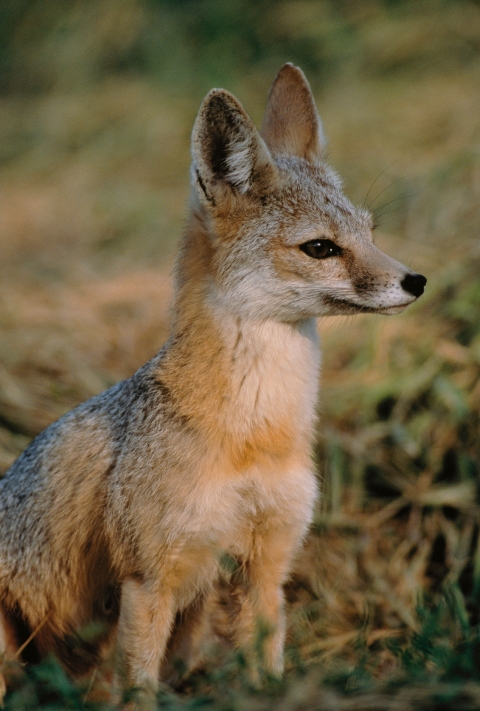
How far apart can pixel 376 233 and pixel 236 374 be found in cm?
353

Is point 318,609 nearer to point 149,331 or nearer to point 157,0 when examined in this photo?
point 149,331

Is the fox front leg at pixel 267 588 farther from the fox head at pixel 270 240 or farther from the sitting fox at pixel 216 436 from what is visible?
the fox head at pixel 270 240

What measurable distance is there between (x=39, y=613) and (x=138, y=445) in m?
0.90

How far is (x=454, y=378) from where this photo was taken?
4742 mm

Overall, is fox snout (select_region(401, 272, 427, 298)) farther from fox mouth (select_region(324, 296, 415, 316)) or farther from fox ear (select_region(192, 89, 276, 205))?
fox ear (select_region(192, 89, 276, 205))

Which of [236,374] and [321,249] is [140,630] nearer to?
[236,374]

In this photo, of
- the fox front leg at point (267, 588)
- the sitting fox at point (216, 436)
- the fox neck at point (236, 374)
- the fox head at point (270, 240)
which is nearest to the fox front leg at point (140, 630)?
the sitting fox at point (216, 436)

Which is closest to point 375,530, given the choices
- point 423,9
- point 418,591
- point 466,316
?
point 418,591

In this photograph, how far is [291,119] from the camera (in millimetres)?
3695

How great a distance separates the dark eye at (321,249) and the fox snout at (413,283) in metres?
0.29

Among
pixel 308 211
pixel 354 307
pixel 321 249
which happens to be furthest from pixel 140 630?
pixel 308 211

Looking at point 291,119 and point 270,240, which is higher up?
point 291,119

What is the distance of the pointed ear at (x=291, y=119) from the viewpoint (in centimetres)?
366

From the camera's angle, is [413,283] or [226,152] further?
[226,152]
